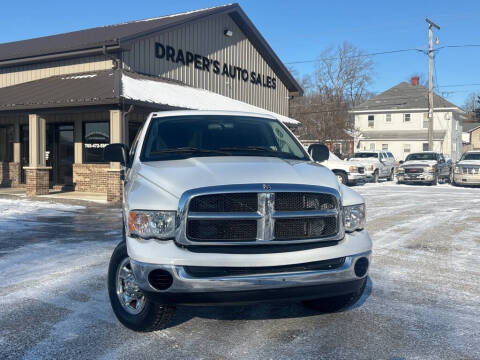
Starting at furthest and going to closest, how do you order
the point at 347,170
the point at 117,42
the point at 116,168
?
the point at 347,170 → the point at 117,42 → the point at 116,168

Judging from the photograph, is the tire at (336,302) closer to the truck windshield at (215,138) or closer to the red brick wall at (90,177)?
the truck windshield at (215,138)

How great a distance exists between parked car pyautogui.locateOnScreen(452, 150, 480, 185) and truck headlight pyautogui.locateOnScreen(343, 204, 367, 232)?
2048 centimetres

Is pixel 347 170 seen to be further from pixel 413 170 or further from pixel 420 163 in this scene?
pixel 420 163

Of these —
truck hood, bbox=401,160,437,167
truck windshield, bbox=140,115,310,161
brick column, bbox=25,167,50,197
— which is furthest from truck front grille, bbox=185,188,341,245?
truck hood, bbox=401,160,437,167

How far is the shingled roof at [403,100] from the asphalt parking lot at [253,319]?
44.1m

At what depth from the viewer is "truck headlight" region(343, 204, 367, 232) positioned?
4.07 meters

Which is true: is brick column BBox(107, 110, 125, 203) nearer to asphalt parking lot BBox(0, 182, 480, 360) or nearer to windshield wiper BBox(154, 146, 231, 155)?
asphalt parking lot BBox(0, 182, 480, 360)

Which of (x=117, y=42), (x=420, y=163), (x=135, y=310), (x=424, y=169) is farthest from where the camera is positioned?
(x=420, y=163)

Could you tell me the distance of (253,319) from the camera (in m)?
4.48

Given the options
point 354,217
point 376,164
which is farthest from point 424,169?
point 354,217

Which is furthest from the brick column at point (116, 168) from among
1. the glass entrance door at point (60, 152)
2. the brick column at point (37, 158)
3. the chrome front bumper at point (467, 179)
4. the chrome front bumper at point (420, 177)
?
the chrome front bumper at point (467, 179)

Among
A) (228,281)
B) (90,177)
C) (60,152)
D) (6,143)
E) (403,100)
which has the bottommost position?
(228,281)

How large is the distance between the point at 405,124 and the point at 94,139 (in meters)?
38.7

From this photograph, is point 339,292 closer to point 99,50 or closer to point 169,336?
point 169,336
